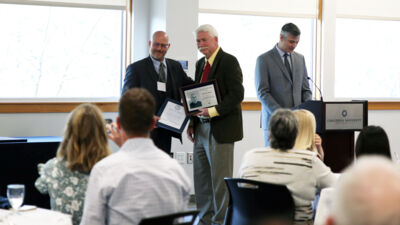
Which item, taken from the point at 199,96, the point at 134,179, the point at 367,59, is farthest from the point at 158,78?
the point at 367,59

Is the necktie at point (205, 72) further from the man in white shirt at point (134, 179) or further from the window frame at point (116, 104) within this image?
the man in white shirt at point (134, 179)

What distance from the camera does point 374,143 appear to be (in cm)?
300

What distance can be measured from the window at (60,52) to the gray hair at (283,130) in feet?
11.2

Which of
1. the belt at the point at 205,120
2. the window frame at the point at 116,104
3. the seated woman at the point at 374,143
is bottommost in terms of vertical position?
the seated woman at the point at 374,143

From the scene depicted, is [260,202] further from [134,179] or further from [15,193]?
[15,193]

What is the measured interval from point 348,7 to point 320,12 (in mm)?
413

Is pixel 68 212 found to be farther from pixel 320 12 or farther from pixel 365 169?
pixel 320 12

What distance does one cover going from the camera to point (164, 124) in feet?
15.0

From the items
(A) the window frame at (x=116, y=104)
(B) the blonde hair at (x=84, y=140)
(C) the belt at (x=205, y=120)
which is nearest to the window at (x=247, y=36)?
(A) the window frame at (x=116, y=104)

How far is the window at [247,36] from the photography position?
6.61 meters

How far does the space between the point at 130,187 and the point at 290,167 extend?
1044mm

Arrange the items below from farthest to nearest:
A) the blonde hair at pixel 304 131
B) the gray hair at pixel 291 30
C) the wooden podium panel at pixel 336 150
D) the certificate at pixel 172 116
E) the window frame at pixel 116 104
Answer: the window frame at pixel 116 104 < the gray hair at pixel 291 30 < the wooden podium panel at pixel 336 150 < the certificate at pixel 172 116 < the blonde hair at pixel 304 131

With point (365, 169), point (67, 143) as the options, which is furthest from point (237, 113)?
point (365, 169)

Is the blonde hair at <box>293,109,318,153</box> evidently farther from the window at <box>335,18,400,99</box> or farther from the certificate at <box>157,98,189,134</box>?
the window at <box>335,18,400,99</box>
